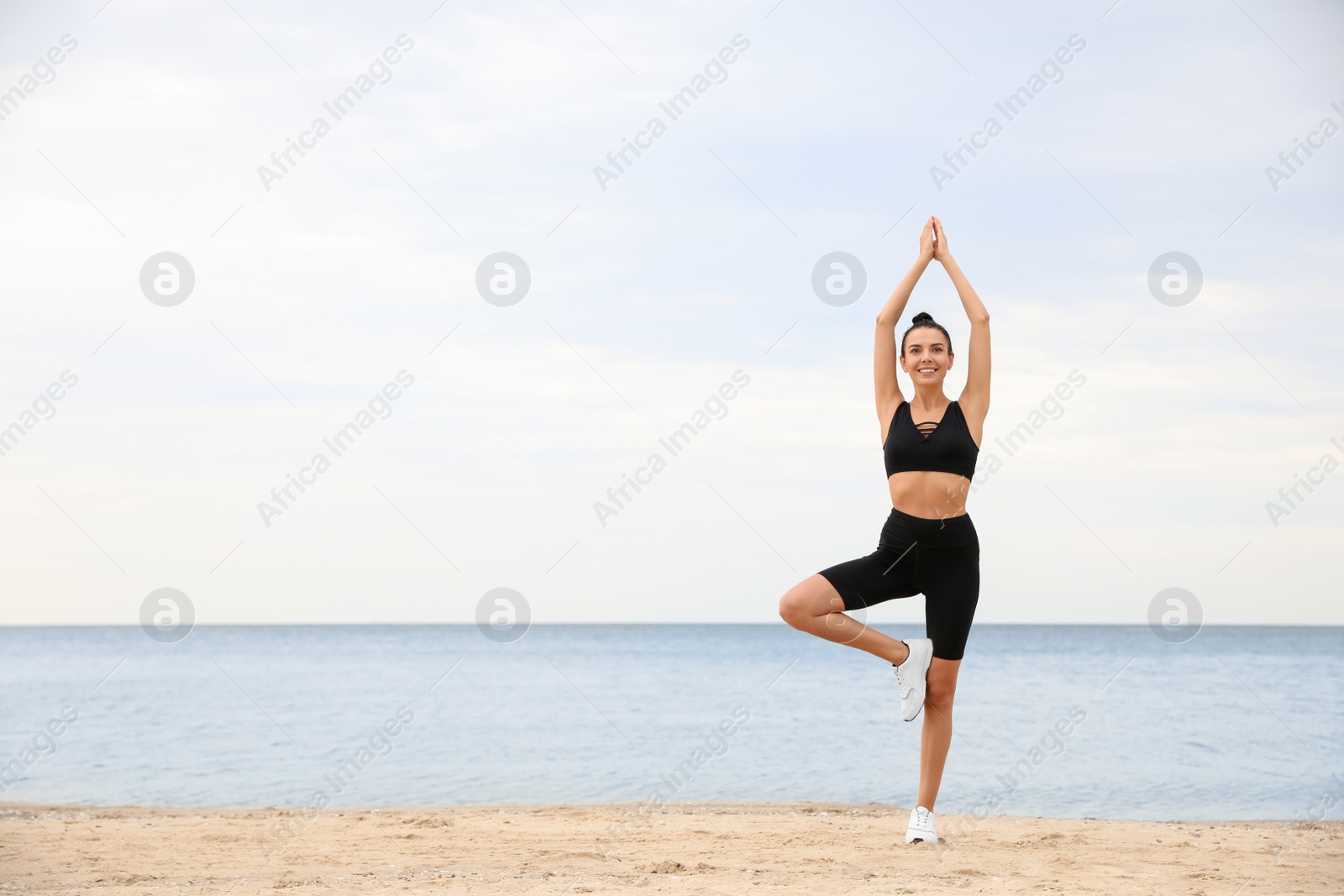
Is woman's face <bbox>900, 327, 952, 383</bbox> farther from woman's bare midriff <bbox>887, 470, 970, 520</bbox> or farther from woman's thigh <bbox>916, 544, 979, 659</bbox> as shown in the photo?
woman's thigh <bbox>916, 544, 979, 659</bbox>

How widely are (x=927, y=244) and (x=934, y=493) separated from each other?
1.27 meters

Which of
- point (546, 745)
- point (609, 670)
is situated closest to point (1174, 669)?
point (609, 670)

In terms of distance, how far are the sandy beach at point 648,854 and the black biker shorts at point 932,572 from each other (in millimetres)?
1194

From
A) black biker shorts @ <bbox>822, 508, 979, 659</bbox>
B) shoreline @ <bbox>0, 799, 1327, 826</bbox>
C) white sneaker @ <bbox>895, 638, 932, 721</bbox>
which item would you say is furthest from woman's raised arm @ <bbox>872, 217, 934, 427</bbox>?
shoreline @ <bbox>0, 799, 1327, 826</bbox>

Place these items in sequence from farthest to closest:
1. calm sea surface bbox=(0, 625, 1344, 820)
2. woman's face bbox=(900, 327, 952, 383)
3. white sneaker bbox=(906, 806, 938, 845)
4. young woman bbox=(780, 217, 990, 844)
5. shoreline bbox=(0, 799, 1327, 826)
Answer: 1. calm sea surface bbox=(0, 625, 1344, 820)
2. shoreline bbox=(0, 799, 1327, 826)
3. white sneaker bbox=(906, 806, 938, 845)
4. woman's face bbox=(900, 327, 952, 383)
5. young woman bbox=(780, 217, 990, 844)

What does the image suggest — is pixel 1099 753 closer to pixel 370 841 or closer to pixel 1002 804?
pixel 1002 804

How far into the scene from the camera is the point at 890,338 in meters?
5.10

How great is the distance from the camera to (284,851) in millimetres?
5840

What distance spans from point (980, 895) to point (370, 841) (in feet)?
12.3

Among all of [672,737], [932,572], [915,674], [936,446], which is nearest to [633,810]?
[915,674]

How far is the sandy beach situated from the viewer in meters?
4.65

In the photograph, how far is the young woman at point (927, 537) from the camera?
4824 mm

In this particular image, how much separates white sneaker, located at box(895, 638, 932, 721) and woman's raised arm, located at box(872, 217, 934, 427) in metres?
1.06

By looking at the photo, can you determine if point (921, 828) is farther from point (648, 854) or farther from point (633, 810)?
Answer: point (633, 810)
